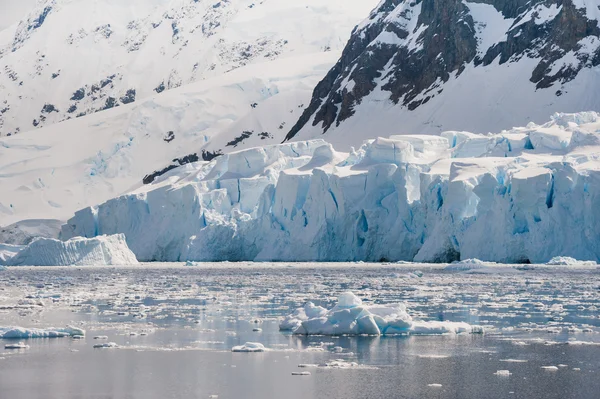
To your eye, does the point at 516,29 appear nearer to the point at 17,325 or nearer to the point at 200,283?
the point at 200,283

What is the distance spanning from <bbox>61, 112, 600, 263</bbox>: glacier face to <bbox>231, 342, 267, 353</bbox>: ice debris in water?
24.3 meters

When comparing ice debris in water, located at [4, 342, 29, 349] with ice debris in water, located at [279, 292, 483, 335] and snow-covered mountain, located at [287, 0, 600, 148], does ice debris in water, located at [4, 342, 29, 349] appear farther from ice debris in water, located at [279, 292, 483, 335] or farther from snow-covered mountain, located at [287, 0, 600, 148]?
snow-covered mountain, located at [287, 0, 600, 148]

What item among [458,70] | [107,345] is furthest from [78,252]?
[458,70]

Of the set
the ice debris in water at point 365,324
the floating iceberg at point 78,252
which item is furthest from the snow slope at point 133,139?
the ice debris in water at point 365,324

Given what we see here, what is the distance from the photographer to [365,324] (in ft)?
56.9

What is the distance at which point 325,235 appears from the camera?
45344 millimetres

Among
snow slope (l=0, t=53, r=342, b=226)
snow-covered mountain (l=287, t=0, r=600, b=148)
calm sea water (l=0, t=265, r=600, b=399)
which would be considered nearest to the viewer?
calm sea water (l=0, t=265, r=600, b=399)

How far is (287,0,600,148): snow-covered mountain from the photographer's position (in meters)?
69.8

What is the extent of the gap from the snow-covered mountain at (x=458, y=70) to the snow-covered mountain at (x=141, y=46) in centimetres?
3364

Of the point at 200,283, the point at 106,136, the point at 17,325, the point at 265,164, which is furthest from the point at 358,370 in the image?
the point at 106,136

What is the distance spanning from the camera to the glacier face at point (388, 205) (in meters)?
38.7

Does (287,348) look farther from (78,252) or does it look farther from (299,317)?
(78,252)

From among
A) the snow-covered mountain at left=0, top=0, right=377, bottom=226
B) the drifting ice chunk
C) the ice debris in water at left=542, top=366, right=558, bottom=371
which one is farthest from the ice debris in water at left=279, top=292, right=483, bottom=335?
the snow-covered mountain at left=0, top=0, right=377, bottom=226

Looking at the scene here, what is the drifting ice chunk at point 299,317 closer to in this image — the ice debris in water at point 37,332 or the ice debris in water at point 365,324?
the ice debris in water at point 365,324
